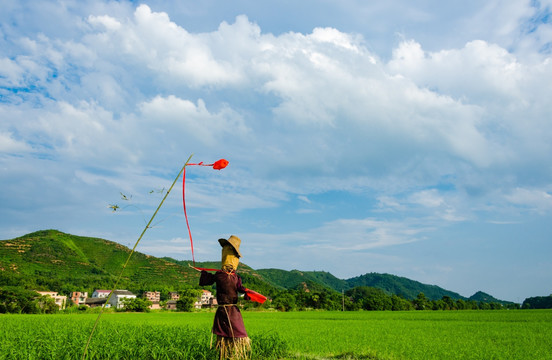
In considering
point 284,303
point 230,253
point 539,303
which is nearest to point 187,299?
point 284,303

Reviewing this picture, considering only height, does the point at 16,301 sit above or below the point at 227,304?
below

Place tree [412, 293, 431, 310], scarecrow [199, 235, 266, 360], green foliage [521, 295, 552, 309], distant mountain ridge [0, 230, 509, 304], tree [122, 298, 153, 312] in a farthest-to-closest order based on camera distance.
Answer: green foliage [521, 295, 552, 309], distant mountain ridge [0, 230, 509, 304], tree [412, 293, 431, 310], tree [122, 298, 153, 312], scarecrow [199, 235, 266, 360]

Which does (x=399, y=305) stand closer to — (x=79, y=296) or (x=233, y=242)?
(x=233, y=242)

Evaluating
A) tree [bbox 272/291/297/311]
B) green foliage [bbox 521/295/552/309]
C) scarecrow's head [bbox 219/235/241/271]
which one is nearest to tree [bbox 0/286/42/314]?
tree [bbox 272/291/297/311]

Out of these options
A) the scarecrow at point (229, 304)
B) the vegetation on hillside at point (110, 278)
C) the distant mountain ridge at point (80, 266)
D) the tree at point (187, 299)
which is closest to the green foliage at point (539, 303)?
the vegetation on hillside at point (110, 278)

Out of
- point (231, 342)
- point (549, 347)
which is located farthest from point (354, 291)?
point (231, 342)

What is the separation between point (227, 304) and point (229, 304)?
1.7 inches

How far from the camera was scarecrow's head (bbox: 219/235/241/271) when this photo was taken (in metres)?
7.59

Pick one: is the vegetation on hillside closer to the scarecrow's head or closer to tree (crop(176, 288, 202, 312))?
tree (crop(176, 288, 202, 312))

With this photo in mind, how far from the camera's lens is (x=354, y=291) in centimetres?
13512

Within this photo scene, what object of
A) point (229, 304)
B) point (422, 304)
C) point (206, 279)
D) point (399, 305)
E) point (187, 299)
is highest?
point (206, 279)

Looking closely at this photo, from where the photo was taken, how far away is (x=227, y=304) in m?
7.36

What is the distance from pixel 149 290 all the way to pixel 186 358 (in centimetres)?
10722

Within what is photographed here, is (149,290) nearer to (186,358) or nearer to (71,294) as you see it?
(71,294)
